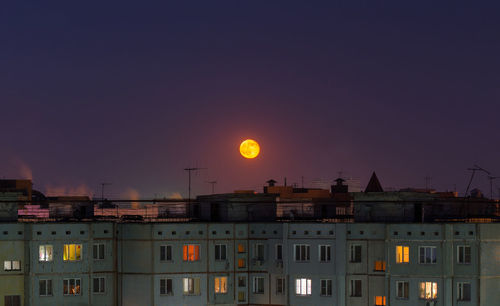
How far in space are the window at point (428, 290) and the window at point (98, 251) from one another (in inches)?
938

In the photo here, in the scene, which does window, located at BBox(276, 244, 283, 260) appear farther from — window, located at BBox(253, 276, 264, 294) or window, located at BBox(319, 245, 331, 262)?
window, located at BBox(319, 245, 331, 262)

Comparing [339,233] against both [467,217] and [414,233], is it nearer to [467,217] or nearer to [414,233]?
[414,233]

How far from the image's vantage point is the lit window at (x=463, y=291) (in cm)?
5809

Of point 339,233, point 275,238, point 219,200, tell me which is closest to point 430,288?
point 339,233

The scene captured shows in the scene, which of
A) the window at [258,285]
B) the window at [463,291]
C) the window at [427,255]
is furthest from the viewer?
the window at [258,285]

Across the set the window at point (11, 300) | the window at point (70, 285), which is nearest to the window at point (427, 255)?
the window at point (70, 285)

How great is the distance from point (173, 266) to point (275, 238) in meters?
8.16


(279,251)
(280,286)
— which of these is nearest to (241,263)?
(279,251)

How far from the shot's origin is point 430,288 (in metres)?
58.7

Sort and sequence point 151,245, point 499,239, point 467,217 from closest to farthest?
point 499,239, point 151,245, point 467,217

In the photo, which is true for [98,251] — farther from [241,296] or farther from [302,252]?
[302,252]

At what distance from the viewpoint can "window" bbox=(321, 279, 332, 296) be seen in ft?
202

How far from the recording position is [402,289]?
5947cm

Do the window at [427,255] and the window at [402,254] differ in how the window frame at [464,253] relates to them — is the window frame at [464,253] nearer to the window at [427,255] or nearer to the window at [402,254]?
the window at [427,255]
